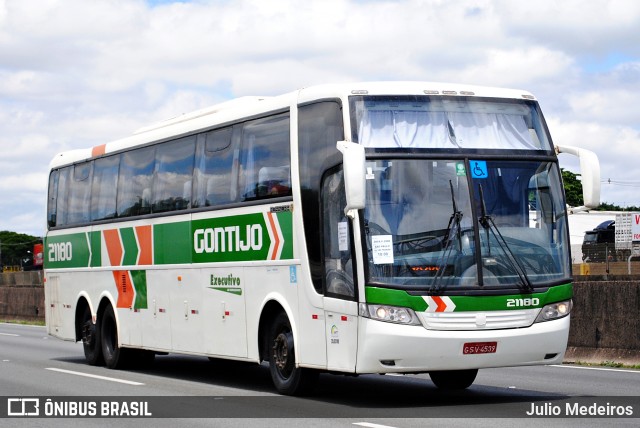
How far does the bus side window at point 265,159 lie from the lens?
14.8 m

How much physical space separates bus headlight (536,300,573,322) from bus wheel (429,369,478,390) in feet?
6.42

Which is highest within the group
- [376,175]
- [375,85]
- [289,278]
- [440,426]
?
[375,85]

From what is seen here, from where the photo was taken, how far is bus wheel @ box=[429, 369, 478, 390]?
50.0 feet

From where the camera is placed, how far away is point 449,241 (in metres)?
→ 13.0

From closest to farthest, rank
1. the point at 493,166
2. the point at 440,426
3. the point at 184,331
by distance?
1. the point at 440,426
2. the point at 493,166
3. the point at 184,331

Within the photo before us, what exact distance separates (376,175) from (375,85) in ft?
3.78

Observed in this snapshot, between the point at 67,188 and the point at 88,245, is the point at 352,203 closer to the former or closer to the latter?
the point at 88,245

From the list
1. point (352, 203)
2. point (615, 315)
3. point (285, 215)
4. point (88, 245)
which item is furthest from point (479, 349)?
point (88, 245)

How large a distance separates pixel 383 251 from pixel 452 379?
322 cm

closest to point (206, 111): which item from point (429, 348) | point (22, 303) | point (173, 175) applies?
point (173, 175)

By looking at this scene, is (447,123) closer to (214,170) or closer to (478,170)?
(478,170)

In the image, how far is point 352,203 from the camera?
12.3m

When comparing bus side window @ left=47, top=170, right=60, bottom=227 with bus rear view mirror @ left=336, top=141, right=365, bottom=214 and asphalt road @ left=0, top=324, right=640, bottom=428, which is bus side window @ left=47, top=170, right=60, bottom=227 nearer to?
asphalt road @ left=0, top=324, right=640, bottom=428

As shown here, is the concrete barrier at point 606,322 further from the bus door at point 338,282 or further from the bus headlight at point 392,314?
the bus headlight at point 392,314
